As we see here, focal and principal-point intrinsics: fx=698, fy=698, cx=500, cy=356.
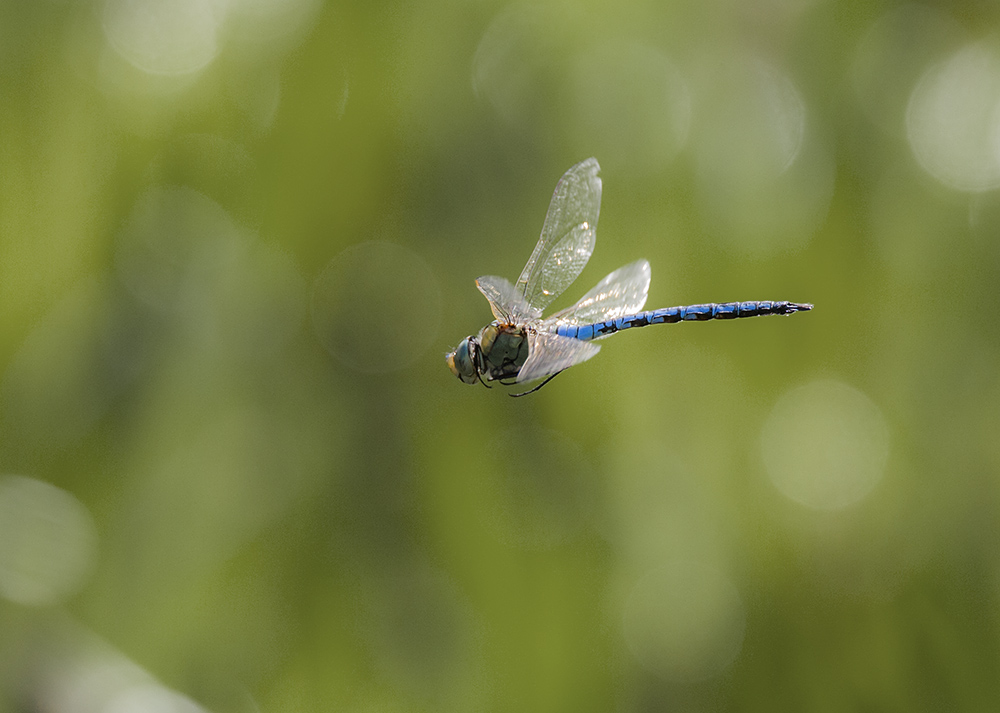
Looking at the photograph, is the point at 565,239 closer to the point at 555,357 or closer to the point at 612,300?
the point at 612,300

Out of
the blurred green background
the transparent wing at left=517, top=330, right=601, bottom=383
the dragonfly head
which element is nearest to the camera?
the transparent wing at left=517, top=330, right=601, bottom=383

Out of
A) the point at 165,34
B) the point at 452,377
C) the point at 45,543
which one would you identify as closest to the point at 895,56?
the point at 452,377

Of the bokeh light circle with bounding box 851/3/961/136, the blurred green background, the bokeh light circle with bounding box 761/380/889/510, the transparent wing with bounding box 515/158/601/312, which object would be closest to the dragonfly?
the transparent wing with bounding box 515/158/601/312

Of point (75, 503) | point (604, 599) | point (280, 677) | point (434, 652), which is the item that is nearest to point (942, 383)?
point (604, 599)

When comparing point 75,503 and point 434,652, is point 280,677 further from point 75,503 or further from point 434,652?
point 75,503

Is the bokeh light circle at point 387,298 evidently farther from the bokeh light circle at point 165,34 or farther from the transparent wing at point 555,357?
the transparent wing at point 555,357

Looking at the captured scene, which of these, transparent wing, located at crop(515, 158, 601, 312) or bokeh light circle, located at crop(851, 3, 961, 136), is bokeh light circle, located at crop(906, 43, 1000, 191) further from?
transparent wing, located at crop(515, 158, 601, 312)

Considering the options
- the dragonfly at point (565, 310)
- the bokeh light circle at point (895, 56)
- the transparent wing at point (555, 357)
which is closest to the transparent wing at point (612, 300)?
the dragonfly at point (565, 310)
